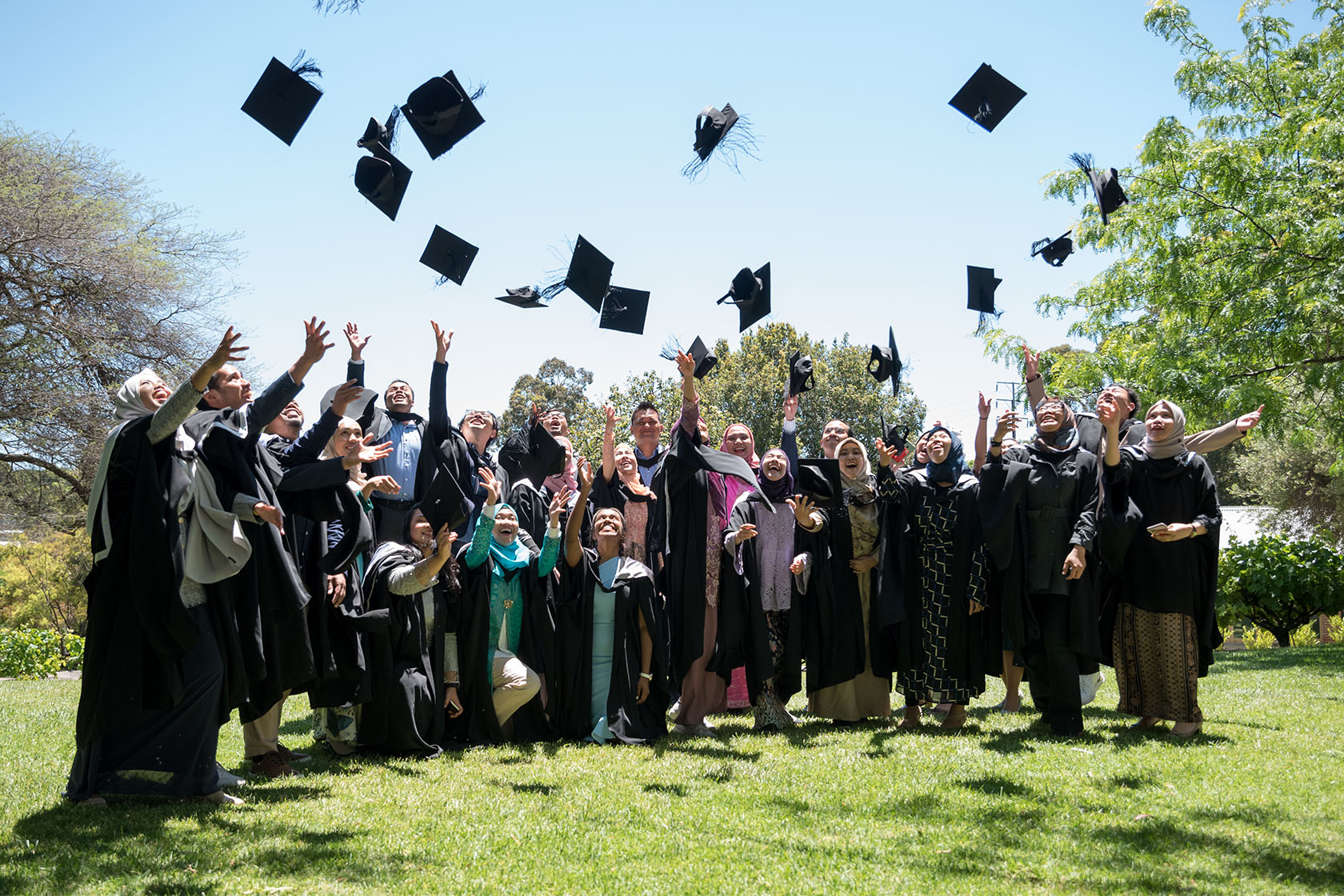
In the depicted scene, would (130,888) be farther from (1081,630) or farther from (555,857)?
(1081,630)

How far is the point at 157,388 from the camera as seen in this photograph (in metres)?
5.10

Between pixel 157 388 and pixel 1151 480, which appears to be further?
pixel 1151 480

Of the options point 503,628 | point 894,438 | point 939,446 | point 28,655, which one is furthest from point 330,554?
point 28,655

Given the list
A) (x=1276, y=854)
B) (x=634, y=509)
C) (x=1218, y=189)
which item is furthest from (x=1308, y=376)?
(x=1276, y=854)

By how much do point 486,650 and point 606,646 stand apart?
84cm

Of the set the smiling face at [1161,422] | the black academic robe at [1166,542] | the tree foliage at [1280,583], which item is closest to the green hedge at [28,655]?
the black academic robe at [1166,542]

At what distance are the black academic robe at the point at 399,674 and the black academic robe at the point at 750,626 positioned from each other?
204 centimetres

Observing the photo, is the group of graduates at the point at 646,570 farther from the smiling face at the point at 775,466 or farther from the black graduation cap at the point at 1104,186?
the black graduation cap at the point at 1104,186

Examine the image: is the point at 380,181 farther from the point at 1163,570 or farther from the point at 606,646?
the point at 1163,570

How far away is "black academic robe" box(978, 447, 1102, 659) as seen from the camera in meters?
6.78

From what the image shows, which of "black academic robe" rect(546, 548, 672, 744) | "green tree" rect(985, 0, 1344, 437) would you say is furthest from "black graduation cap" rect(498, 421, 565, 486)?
"green tree" rect(985, 0, 1344, 437)

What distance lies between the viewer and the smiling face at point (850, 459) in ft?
24.4

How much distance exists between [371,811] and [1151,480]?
204 inches

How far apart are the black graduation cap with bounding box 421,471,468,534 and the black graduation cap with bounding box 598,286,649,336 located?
2.40m
